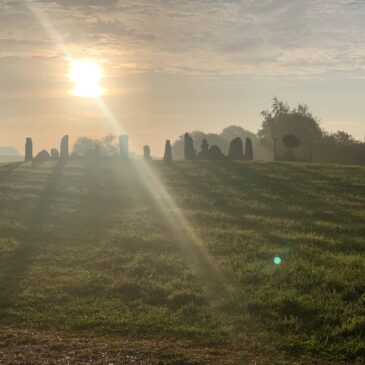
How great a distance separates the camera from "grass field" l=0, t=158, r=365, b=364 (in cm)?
1129

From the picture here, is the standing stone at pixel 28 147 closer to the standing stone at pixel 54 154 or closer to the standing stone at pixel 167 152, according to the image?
the standing stone at pixel 54 154

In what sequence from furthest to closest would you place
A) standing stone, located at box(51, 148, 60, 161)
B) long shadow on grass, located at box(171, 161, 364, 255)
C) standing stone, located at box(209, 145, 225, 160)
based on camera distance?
standing stone, located at box(51, 148, 60, 161) < standing stone, located at box(209, 145, 225, 160) < long shadow on grass, located at box(171, 161, 364, 255)

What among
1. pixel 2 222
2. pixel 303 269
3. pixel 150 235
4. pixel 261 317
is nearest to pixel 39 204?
pixel 2 222

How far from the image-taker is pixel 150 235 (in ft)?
67.4

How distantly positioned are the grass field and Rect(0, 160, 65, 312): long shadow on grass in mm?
57

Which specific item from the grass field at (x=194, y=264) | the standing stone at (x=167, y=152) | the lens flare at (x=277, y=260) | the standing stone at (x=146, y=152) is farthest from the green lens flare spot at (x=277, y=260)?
the standing stone at (x=146, y=152)

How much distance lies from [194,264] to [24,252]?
643 cm

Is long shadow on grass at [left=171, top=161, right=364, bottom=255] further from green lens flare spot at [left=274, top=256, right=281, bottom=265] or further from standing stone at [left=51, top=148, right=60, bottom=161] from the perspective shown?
standing stone at [left=51, top=148, right=60, bottom=161]

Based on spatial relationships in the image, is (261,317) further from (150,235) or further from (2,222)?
(2,222)

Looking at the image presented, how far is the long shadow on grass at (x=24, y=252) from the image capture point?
1415 cm

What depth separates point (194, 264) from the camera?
53.6ft

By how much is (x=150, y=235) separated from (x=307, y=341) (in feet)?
35.6

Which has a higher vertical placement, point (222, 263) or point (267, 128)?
point (267, 128)

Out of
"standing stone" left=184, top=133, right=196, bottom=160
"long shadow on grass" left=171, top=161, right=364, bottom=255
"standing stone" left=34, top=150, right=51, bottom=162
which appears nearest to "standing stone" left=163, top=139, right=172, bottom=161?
"standing stone" left=184, top=133, right=196, bottom=160
